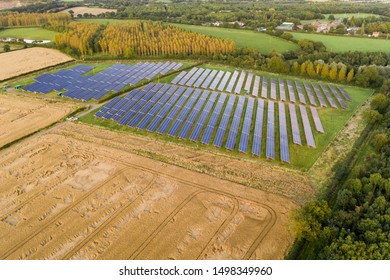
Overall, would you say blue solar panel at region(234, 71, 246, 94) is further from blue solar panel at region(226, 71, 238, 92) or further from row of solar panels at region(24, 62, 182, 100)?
row of solar panels at region(24, 62, 182, 100)

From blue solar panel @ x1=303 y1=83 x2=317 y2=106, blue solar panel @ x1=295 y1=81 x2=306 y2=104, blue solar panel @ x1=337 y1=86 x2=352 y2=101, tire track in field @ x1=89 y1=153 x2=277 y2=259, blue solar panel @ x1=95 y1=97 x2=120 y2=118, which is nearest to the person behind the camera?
tire track in field @ x1=89 y1=153 x2=277 y2=259

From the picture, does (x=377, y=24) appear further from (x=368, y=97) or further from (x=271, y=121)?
(x=271, y=121)

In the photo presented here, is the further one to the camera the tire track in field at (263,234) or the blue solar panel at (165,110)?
the blue solar panel at (165,110)

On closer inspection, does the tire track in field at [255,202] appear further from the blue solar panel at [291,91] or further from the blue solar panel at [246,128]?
the blue solar panel at [291,91]

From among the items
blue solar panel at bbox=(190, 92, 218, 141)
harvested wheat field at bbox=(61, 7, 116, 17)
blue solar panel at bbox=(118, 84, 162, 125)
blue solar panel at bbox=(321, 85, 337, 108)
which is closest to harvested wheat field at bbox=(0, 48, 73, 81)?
blue solar panel at bbox=(118, 84, 162, 125)

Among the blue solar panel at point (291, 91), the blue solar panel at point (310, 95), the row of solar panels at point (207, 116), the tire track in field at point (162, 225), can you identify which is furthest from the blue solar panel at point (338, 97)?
the tire track in field at point (162, 225)
